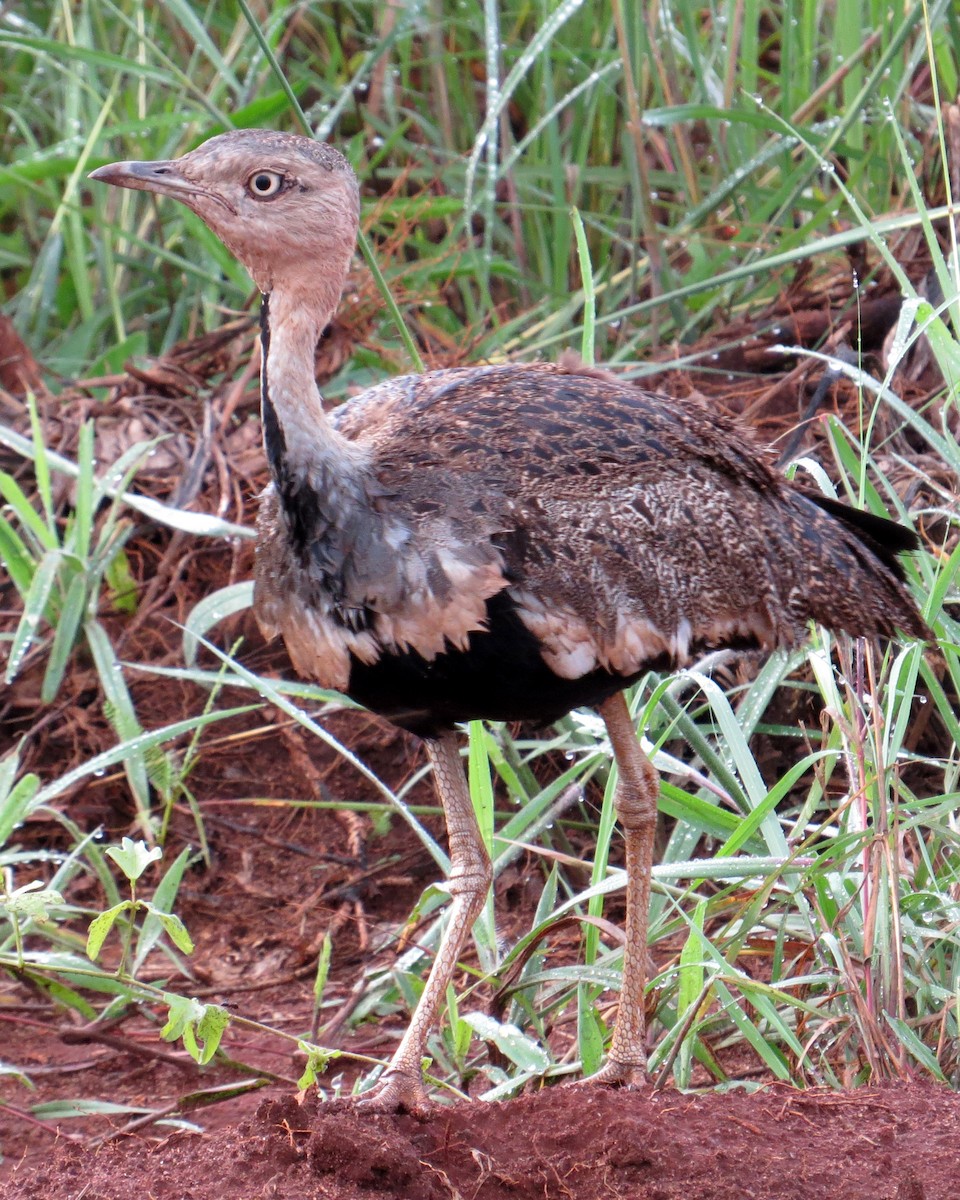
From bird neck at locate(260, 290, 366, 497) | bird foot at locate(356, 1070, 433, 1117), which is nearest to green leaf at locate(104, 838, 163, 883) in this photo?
bird foot at locate(356, 1070, 433, 1117)

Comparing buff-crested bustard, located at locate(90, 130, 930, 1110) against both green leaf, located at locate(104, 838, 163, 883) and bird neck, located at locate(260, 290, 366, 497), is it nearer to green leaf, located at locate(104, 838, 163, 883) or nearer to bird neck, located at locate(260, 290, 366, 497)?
bird neck, located at locate(260, 290, 366, 497)

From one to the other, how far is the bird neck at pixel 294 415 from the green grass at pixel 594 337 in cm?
62

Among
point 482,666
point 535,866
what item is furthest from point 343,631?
point 535,866

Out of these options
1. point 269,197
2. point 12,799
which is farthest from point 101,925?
point 269,197

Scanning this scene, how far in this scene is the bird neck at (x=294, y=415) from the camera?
8.78 feet

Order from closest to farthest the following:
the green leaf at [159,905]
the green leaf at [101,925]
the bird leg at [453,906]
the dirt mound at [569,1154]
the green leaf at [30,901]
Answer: the dirt mound at [569,1154]
the green leaf at [101,925]
the green leaf at [30,901]
the bird leg at [453,906]
the green leaf at [159,905]

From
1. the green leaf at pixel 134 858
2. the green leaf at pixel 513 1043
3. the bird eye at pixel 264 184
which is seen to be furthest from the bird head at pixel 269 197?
the green leaf at pixel 513 1043

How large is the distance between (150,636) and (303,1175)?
7.06 ft

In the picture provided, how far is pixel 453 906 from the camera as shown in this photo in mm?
3100

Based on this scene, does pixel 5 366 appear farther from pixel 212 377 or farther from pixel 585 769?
pixel 585 769

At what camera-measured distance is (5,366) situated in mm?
5121

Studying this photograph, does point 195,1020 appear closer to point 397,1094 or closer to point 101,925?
point 101,925

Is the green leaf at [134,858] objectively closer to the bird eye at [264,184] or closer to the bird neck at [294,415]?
the bird neck at [294,415]

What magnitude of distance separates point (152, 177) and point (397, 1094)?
5.29 ft
